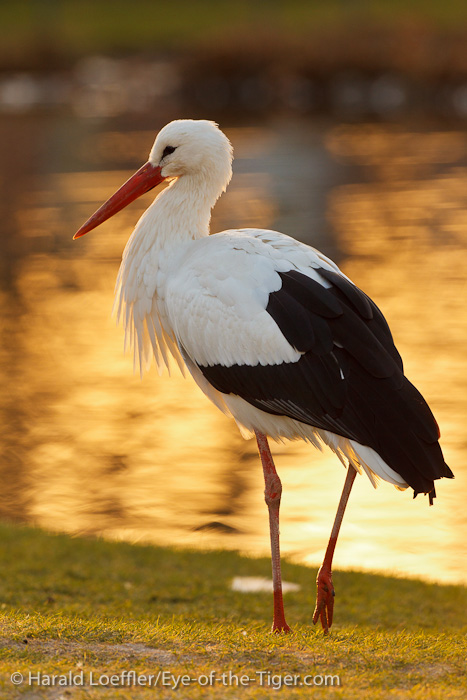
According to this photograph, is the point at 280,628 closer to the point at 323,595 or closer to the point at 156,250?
the point at 323,595

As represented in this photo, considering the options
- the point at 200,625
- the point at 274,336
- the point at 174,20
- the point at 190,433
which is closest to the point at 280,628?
the point at 200,625

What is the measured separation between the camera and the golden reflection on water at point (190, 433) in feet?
24.6

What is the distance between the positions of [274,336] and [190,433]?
14.9 feet

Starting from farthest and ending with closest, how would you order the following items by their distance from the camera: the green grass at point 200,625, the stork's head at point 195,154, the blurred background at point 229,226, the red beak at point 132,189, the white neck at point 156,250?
the blurred background at point 229,226, the red beak at point 132,189, the stork's head at point 195,154, the white neck at point 156,250, the green grass at point 200,625

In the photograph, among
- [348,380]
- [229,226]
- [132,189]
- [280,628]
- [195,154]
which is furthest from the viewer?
[229,226]

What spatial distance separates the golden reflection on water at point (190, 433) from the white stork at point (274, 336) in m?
2.27

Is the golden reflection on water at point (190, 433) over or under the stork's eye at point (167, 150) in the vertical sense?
under

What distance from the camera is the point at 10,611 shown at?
5.22 metres

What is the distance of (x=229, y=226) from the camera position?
1670cm

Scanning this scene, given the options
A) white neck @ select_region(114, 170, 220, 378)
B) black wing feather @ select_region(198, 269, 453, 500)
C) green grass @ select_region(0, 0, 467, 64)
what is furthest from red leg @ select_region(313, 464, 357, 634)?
green grass @ select_region(0, 0, 467, 64)

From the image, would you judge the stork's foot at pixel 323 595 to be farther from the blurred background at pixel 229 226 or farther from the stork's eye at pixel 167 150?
the stork's eye at pixel 167 150

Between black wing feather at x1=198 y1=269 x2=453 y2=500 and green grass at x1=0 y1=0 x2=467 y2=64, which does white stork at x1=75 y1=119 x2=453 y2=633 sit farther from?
green grass at x1=0 y1=0 x2=467 y2=64

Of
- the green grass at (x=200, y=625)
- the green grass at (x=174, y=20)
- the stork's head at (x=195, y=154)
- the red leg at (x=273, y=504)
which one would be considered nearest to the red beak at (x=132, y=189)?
the stork's head at (x=195, y=154)

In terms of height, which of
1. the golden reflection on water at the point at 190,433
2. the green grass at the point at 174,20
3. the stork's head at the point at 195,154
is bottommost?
the golden reflection on water at the point at 190,433
